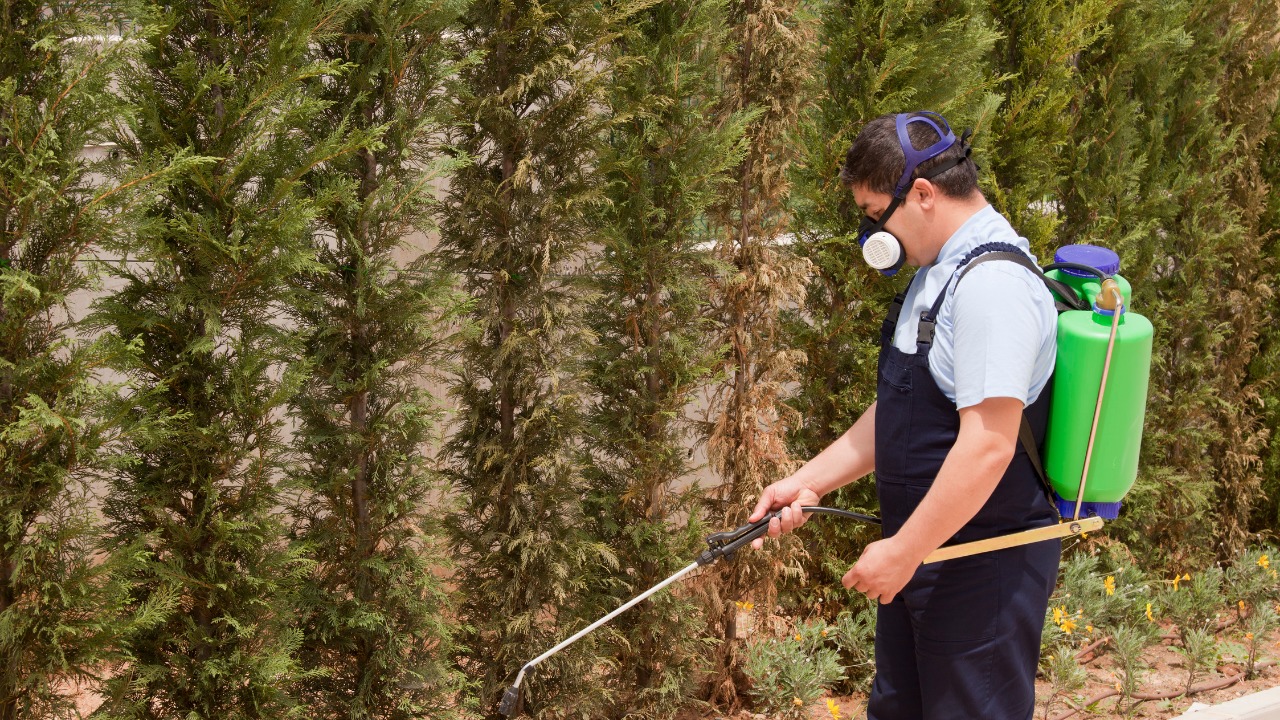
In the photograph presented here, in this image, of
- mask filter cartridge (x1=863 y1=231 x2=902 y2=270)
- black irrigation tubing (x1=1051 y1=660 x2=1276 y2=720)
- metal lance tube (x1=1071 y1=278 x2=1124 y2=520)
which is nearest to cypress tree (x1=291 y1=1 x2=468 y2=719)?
mask filter cartridge (x1=863 y1=231 x2=902 y2=270)

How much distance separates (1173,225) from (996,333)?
469 centimetres

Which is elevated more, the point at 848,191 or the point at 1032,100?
the point at 1032,100

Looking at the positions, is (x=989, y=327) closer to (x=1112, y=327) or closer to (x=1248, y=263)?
(x=1112, y=327)

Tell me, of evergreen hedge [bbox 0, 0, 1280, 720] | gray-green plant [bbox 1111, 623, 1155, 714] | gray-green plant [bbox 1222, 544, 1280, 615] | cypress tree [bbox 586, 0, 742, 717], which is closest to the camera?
evergreen hedge [bbox 0, 0, 1280, 720]

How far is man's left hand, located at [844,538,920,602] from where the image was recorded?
2.36 metres

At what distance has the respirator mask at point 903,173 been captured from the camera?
255 centimetres

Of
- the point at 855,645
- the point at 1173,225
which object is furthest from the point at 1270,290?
the point at 855,645

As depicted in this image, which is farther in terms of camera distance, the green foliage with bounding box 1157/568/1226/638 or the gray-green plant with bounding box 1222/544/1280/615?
the gray-green plant with bounding box 1222/544/1280/615

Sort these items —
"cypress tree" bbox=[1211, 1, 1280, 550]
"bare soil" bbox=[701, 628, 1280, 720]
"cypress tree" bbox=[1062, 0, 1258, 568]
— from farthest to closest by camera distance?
"cypress tree" bbox=[1211, 1, 1280, 550] < "cypress tree" bbox=[1062, 0, 1258, 568] < "bare soil" bbox=[701, 628, 1280, 720]

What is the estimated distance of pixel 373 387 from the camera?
11.1 feet

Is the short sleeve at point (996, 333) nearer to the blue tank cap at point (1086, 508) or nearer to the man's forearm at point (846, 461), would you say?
the blue tank cap at point (1086, 508)

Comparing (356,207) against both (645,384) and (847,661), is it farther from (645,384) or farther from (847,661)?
(847,661)

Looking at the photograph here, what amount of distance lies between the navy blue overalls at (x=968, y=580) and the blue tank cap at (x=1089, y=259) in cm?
36

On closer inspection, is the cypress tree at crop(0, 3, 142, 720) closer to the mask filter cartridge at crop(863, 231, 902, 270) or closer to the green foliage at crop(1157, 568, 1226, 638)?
the mask filter cartridge at crop(863, 231, 902, 270)
